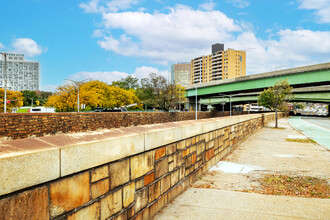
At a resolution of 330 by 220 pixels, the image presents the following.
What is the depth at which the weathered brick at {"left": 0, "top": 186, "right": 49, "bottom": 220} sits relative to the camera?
188cm

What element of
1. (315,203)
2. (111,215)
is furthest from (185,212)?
(315,203)

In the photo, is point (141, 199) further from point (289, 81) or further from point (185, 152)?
point (289, 81)

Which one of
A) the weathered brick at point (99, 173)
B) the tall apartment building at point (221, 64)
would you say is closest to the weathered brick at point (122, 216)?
the weathered brick at point (99, 173)

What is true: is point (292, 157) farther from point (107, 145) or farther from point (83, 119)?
point (83, 119)

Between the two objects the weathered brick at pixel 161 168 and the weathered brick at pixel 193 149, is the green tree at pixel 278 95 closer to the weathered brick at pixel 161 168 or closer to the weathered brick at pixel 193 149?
the weathered brick at pixel 193 149

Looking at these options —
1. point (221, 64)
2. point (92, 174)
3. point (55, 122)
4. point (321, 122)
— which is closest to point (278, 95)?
point (321, 122)

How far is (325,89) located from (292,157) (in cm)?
6693

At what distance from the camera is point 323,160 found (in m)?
9.15

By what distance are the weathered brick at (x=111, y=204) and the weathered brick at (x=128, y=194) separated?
84 mm

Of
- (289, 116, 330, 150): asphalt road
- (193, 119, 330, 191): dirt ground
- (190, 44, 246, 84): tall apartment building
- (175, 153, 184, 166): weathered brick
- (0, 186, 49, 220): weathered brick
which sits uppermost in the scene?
(190, 44, 246, 84): tall apartment building

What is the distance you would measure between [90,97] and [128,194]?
57668 millimetres

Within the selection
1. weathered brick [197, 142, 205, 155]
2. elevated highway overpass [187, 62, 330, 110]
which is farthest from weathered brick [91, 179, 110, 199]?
elevated highway overpass [187, 62, 330, 110]

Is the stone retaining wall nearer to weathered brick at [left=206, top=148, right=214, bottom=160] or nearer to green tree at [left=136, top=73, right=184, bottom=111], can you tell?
weathered brick at [left=206, top=148, right=214, bottom=160]

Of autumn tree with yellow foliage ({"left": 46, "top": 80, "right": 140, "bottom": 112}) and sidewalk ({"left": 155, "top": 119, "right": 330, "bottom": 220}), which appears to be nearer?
sidewalk ({"left": 155, "top": 119, "right": 330, "bottom": 220})
